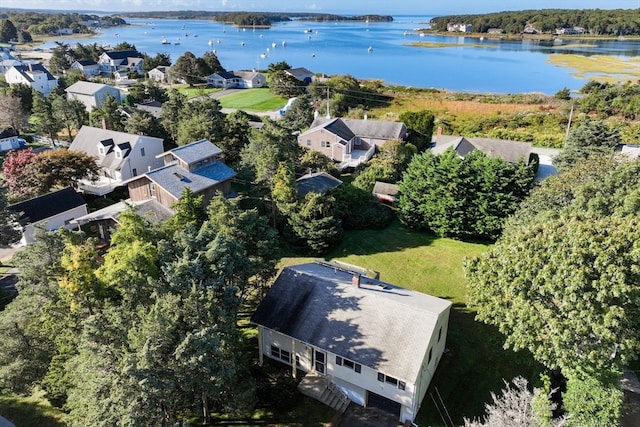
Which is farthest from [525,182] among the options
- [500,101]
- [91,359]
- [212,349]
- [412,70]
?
[412,70]

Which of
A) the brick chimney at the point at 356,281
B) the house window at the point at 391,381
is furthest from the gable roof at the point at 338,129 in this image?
the house window at the point at 391,381

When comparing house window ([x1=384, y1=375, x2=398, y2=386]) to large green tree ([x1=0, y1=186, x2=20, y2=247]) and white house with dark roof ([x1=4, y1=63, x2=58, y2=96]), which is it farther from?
white house with dark roof ([x1=4, y1=63, x2=58, y2=96])

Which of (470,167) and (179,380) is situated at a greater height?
(470,167)

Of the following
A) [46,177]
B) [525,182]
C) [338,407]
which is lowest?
[338,407]

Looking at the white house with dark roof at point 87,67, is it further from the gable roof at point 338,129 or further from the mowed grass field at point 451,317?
the mowed grass field at point 451,317

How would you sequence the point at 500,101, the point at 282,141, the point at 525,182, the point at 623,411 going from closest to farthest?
the point at 623,411
the point at 525,182
the point at 282,141
the point at 500,101

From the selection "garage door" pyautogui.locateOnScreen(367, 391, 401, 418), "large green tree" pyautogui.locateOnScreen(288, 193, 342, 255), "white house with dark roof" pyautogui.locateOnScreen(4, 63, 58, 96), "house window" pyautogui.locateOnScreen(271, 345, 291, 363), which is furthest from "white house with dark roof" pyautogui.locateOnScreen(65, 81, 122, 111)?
"garage door" pyautogui.locateOnScreen(367, 391, 401, 418)

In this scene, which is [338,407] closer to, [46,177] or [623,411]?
[623,411]

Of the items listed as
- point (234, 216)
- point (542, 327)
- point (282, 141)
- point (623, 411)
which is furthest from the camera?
point (282, 141)

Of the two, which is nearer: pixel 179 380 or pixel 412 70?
pixel 179 380
